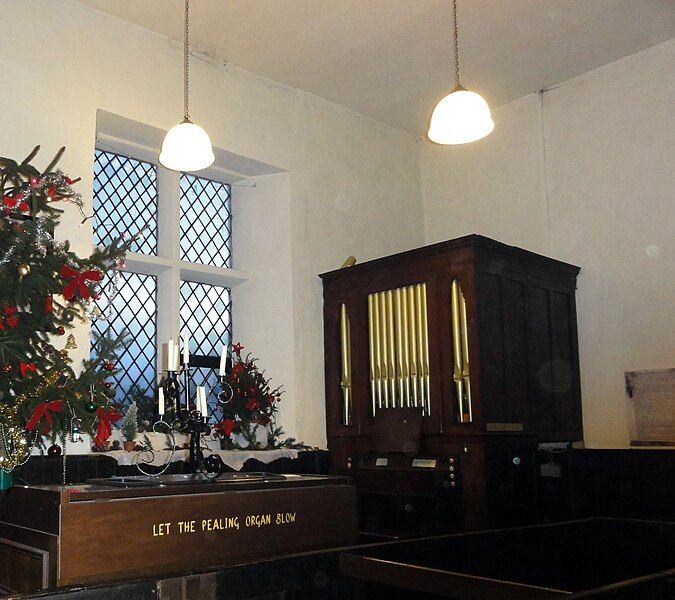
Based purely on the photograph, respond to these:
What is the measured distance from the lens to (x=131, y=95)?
214 inches

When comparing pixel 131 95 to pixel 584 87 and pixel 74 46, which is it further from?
pixel 584 87

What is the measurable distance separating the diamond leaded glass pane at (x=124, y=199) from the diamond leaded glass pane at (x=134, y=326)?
0.27 meters

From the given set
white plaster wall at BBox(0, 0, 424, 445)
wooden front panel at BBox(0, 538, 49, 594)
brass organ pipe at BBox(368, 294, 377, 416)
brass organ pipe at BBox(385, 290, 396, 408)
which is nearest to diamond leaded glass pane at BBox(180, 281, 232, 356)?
white plaster wall at BBox(0, 0, 424, 445)

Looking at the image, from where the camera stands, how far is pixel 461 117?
4.32 meters

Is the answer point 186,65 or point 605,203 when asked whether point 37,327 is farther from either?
point 605,203

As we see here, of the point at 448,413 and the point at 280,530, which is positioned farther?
the point at 448,413

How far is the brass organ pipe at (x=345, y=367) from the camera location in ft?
19.7

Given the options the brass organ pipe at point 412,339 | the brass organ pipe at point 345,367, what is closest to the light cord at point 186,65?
the brass organ pipe at point 345,367

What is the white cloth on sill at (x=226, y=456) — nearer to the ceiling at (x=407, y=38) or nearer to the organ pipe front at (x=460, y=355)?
the organ pipe front at (x=460, y=355)

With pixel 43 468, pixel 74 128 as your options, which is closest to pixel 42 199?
pixel 74 128

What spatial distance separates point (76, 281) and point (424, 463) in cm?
263

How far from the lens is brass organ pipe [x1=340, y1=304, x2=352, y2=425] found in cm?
600

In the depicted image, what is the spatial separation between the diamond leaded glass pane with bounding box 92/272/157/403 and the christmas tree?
1.37 meters

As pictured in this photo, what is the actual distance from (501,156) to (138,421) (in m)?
3.82
